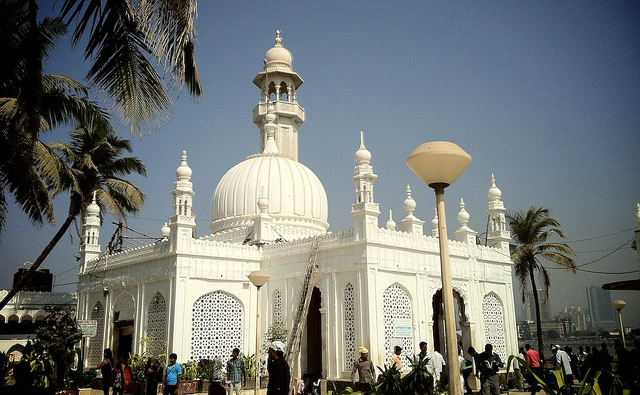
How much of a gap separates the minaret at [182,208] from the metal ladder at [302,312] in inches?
184

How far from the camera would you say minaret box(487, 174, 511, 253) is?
85.4ft

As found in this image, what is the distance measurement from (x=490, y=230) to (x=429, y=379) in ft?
59.4

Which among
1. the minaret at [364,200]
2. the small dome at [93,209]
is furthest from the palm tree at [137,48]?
the small dome at [93,209]

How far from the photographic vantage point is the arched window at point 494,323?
24.2 meters

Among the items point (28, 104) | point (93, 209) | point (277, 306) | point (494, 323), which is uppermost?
point (93, 209)

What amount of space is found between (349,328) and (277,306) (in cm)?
365

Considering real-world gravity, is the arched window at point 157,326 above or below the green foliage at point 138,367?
above

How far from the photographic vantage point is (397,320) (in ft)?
67.5

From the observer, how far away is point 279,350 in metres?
8.91

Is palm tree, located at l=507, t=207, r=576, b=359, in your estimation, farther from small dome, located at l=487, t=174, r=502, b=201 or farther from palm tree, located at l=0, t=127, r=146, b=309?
palm tree, located at l=0, t=127, r=146, b=309

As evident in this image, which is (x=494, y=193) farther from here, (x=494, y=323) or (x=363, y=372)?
(x=363, y=372)

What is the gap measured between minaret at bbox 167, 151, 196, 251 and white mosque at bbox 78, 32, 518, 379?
0.14 ft


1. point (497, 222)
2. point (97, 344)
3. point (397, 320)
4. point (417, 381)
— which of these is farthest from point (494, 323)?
point (97, 344)

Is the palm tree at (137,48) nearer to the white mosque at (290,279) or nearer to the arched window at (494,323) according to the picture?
the white mosque at (290,279)
